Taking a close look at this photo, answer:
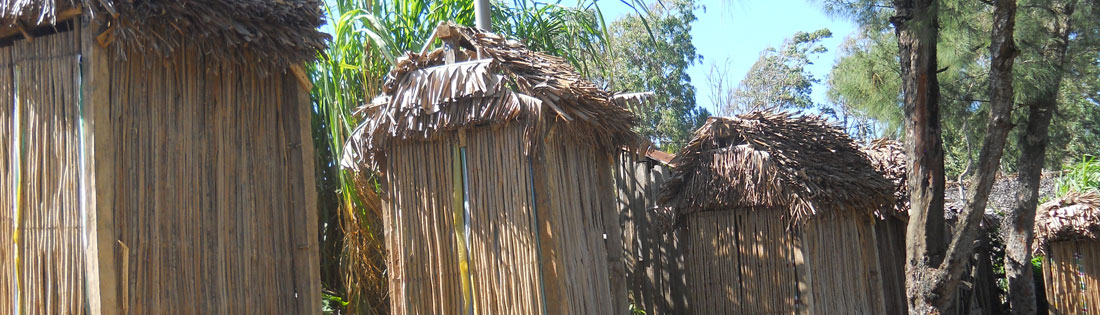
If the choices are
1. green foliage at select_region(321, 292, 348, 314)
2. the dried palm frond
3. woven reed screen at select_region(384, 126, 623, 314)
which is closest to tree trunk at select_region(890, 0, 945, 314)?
the dried palm frond

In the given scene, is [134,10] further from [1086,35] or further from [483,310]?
[1086,35]

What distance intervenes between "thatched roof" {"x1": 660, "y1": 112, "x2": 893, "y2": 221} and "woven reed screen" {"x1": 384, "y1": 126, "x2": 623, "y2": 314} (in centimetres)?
218

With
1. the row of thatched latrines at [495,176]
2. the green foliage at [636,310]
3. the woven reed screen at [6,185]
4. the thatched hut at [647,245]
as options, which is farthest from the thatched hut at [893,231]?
the woven reed screen at [6,185]

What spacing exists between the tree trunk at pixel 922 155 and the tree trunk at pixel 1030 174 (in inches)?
54.4

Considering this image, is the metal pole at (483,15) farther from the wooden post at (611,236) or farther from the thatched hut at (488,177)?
the wooden post at (611,236)

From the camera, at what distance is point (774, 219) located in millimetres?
7047

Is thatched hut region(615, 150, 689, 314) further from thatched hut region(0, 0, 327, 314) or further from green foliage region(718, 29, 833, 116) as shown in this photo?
green foliage region(718, 29, 833, 116)

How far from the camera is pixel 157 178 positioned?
13.3ft

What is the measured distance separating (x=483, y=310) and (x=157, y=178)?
5.60ft

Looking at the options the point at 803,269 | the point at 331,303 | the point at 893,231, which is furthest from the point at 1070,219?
the point at 331,303

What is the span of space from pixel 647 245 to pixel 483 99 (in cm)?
335

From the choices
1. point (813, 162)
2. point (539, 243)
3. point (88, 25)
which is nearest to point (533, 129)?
point (539, 243)

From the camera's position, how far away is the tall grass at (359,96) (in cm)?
634

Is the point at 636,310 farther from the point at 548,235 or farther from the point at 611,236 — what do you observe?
the point at 548,235
